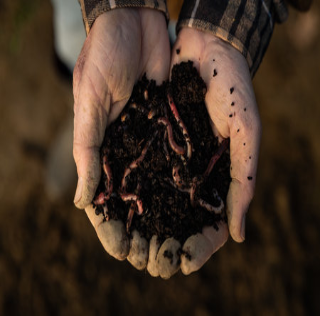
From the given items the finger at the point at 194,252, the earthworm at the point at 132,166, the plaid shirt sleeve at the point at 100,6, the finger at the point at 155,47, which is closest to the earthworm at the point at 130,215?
the earthworm at the point at 132,166

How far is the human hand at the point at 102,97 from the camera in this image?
9.20ft

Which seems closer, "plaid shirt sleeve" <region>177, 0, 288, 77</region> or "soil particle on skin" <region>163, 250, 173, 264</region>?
"soil particle on skin" <region>163, 250, 173, 264</region>

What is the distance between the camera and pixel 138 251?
281 centimetres

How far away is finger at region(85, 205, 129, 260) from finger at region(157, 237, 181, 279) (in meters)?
0.27

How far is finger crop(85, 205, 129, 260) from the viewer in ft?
9.06

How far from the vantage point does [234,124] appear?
2.95 meters

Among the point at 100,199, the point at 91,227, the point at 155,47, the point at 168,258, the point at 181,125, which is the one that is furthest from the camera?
the point at 91,227

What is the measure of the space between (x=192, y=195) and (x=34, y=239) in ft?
11.2

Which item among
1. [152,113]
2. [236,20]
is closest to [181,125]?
[152,113]

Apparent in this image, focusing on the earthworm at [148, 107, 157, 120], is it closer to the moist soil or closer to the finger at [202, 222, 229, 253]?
the moist soil

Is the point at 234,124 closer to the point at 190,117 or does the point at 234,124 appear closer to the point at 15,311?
the point at 190,117

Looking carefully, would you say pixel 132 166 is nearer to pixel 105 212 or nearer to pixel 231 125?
pixel 105 212

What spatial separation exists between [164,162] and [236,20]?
4.41ft

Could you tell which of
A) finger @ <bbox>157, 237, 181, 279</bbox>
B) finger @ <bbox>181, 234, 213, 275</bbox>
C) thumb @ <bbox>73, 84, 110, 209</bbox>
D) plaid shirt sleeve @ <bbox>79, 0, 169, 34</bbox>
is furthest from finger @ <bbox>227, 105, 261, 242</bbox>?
plaid shirt sleeve @ <bbox>79, 0, 169, 34</bbox>
